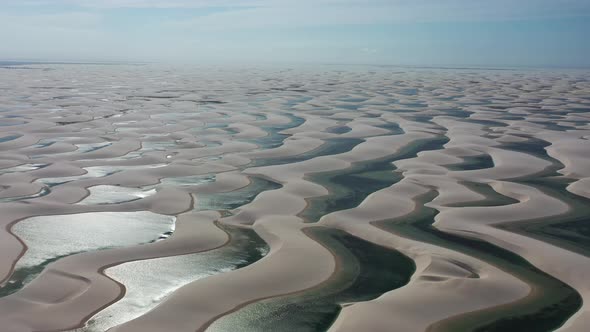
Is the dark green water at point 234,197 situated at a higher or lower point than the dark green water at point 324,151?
higher

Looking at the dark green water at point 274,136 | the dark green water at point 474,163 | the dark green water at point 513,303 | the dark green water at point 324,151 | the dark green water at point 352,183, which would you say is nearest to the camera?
the dark green water at point 513,303

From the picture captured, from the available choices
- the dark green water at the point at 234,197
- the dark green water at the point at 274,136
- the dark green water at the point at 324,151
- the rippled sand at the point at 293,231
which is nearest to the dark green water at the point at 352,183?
the rippled sand at the point at 293,231

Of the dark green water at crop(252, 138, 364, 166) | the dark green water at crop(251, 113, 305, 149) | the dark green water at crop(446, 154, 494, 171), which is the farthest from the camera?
the dark green water at crop(251, 113, 305, 149)

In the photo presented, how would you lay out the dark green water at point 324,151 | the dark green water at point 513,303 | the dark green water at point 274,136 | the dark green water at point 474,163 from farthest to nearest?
1. the dark green water at point 274,136
2. the dark green water at point 324,151
3. the dark green water at point 474,163
4. the dark green water at point 513,303

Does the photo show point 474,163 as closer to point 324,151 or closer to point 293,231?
point 324,151

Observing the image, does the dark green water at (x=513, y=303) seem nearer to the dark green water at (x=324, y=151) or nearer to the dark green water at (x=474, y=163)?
the dark green water at (x=474, y=163)

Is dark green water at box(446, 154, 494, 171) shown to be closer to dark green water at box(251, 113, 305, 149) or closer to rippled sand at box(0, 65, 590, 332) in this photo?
rippled sand at box(0, 65, 590, 332)

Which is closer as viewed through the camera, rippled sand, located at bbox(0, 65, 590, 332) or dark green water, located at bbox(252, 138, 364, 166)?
rippled sand, located at bbox(0, 65, 590, 332)

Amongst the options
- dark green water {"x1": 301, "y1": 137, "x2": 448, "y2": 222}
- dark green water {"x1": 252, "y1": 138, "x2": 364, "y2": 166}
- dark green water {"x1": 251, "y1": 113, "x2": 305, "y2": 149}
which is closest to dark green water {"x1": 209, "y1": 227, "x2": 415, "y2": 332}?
dark green water {"x1": 301, "y1": 137, "x2": 448, "y2": 222}

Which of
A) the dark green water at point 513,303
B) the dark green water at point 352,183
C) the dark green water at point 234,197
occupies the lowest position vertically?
the dark green water at point 352,183
